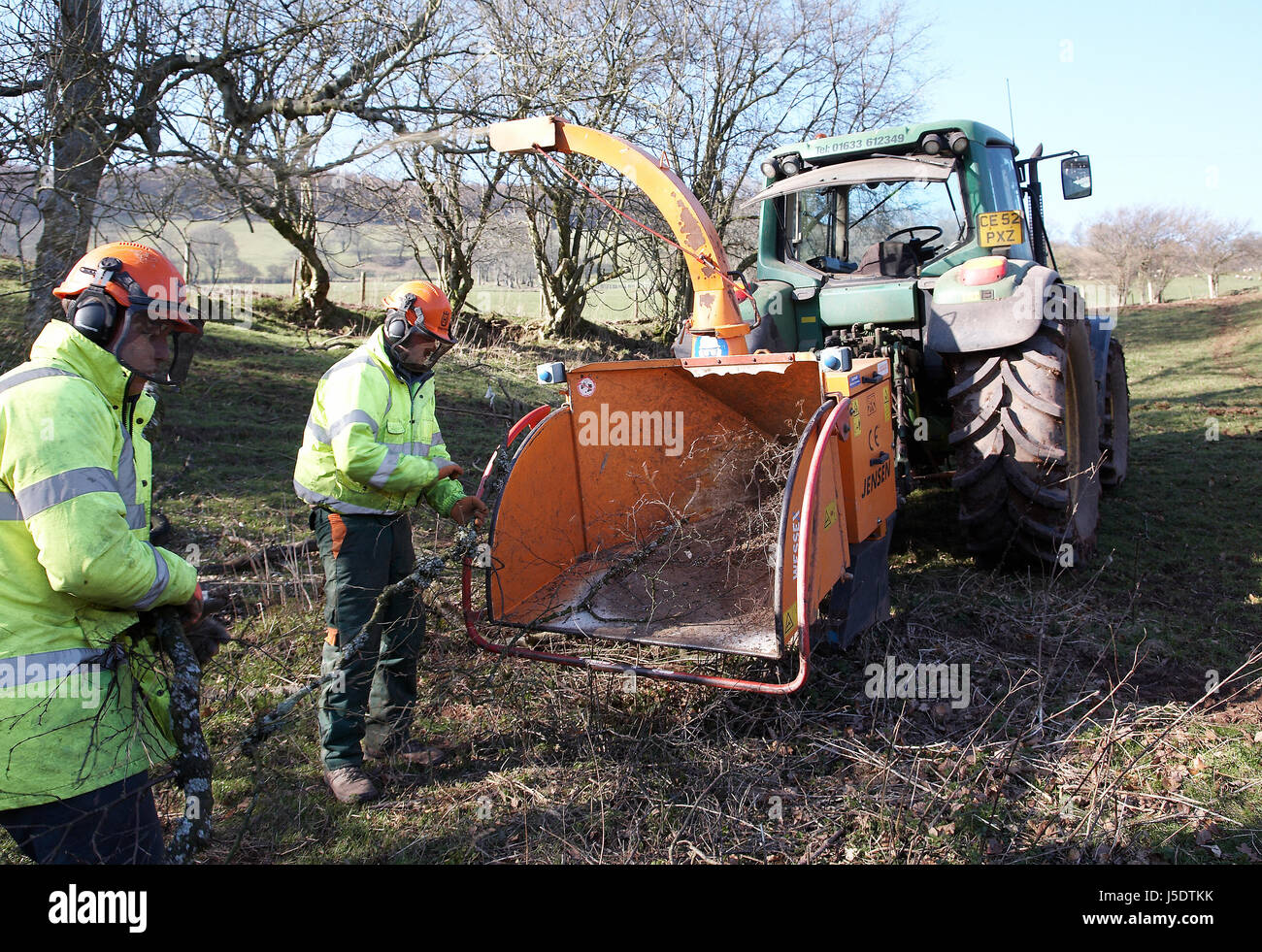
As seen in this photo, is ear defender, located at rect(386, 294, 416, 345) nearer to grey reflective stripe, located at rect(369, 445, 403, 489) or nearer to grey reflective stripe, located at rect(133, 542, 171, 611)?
grey reflective stripe, located at rect(369, 445, 403, 489)

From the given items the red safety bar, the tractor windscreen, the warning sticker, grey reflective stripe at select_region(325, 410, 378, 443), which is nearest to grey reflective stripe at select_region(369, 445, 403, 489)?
grey reflective stripe at select_region(325, 410, 378, 443)

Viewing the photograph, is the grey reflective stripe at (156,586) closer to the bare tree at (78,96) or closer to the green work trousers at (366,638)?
the green work trousers at (366,638)

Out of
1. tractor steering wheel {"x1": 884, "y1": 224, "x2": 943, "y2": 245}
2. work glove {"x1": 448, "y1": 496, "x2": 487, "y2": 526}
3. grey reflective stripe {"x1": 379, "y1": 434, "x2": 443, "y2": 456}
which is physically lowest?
work glove {"x1": 448, "y1": 496, "x2": 487, "y2": 526}

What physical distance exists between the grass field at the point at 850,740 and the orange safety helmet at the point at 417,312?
127cm

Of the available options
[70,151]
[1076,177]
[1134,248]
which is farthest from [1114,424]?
[1134,248]

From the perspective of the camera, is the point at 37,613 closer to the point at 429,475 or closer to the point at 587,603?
the point at 429,475

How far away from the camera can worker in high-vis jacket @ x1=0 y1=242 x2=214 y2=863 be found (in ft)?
6.24

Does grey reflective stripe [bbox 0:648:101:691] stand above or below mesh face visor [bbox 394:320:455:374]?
below

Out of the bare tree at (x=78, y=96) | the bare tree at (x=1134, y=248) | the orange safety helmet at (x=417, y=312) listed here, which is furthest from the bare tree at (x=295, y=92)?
the bare tree at (x=1134, y=248)

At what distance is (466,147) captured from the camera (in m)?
8.45

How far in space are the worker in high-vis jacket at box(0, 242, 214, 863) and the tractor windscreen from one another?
404 cm

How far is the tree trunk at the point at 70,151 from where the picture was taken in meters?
5.18

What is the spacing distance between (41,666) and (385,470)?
131cm

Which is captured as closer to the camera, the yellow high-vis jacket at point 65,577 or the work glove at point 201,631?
the yellow high-vis jacket at point 65,577
